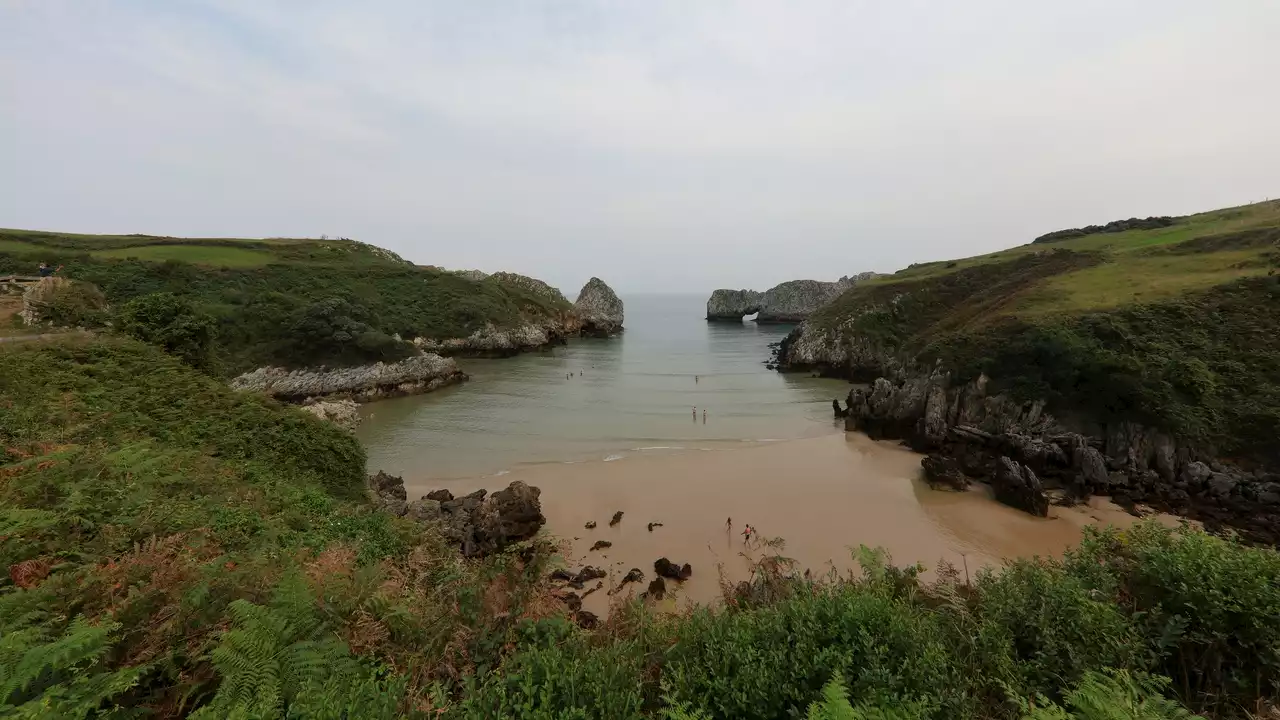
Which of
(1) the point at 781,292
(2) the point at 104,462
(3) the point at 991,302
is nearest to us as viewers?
(2) the point at 104,462

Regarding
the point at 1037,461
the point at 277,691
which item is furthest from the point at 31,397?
the point at 1037,461

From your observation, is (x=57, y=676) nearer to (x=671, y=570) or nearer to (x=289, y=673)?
(x=289, y=673)

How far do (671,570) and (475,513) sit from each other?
7.73 meters

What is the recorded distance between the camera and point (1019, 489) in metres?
20.6

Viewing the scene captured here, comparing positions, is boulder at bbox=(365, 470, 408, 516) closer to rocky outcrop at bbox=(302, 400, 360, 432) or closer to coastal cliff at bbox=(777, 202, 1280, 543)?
rocky outcrop at bbox=(302, 400, 360, 432)

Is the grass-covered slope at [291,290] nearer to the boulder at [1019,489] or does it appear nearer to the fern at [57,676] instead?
the fern at [57,676]

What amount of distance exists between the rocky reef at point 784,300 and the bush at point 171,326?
108637mm

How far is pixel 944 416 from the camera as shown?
2917cm

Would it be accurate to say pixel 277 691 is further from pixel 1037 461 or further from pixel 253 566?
pixel 1037 461

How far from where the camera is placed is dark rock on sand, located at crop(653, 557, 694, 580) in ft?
50.9

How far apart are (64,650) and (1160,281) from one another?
5349 centimetres

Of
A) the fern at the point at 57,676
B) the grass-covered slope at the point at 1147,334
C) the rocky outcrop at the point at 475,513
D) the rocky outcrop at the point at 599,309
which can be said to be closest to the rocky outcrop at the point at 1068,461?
the grass-covered slope at the point at 1147,334

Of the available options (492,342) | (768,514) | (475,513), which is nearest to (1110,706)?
(768,514)

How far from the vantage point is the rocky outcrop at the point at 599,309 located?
92.6 metres
